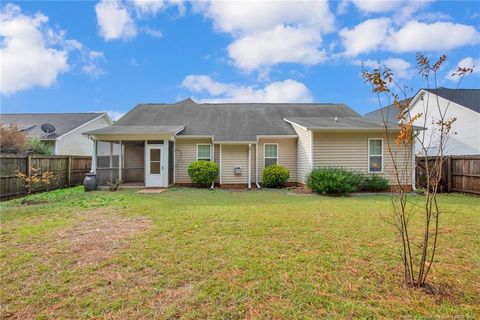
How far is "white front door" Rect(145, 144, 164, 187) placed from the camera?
13.9 m

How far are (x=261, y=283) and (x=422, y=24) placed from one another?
10183 millimetres

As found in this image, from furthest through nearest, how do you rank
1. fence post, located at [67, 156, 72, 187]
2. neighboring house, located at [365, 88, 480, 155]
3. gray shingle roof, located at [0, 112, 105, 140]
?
1. gray shingle roof, located at [0, 112, 105, 140]
2. neighboring house, located at [365, 88, 480, 155]
3. fence post, located at [67, 156, 72, 187]

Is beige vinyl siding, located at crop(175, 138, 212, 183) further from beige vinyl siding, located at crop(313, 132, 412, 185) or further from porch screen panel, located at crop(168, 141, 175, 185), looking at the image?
beige vinyl siding, located at crop(313, 132, 412, 185)

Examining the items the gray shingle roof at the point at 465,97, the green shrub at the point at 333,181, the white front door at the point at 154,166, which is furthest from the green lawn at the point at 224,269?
the gray shingle roof at the point at 465,97

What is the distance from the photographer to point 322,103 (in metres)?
20.2

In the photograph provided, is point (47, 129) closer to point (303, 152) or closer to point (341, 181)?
point (303, 152)

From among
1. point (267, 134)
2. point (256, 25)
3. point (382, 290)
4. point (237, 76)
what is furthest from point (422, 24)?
point (237, 76)

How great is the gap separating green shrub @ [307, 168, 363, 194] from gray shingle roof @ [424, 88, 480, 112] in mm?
9485

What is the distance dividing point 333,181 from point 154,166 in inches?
342

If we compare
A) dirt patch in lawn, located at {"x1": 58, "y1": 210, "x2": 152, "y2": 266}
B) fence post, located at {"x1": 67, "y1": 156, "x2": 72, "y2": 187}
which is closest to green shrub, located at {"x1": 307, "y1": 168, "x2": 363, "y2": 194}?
dirt patch in lawn, located at {"x1": 58, "y1": 210, "x2": 152, "y2": 266}

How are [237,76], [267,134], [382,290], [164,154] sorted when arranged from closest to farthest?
[382,290], [164,154], [267,134], [237,76]

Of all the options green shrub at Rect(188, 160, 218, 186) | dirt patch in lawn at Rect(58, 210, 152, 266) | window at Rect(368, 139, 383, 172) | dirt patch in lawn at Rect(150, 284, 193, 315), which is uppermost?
window at Rect(368, 139, 383, 172)

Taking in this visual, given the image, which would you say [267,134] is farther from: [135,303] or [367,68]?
[135,303]

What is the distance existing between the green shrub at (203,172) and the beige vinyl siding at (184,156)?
981 mm
